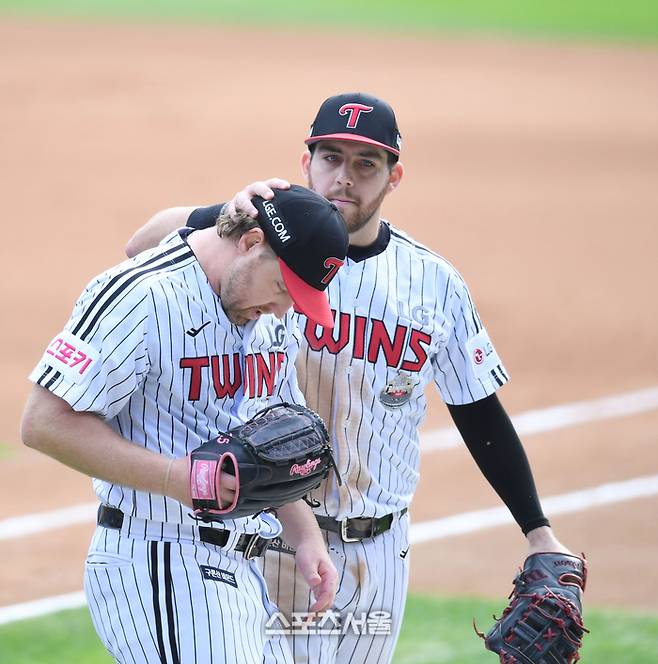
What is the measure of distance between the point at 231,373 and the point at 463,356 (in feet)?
3.35

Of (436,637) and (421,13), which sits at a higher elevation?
(421,13)

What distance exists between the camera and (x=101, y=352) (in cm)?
317

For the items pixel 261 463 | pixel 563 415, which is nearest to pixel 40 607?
pixel 261 463

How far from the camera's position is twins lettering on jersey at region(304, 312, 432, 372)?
4.05 meters

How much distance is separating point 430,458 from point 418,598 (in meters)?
2.02

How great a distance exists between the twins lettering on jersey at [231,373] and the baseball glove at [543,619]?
1050 mm

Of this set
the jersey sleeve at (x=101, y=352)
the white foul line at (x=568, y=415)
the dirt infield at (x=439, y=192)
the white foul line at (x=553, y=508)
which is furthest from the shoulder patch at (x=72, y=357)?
the white foul line at (x=568, y=415)

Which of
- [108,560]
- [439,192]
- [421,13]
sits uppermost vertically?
[421,13]

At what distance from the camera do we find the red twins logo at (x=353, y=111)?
13.5 ft

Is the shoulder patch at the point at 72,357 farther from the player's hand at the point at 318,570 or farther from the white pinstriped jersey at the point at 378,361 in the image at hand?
the white pinstriped jersey at the point at 378,361

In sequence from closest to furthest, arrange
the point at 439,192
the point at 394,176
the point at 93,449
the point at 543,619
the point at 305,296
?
1. the point at 93,449
2. the point at 305,296
3. the point at 543,619
4. the point at 394,176
5. the point at 439,192

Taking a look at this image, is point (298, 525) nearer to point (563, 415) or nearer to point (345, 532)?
point (345, 532)

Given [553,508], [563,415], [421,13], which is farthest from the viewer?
[421,13]

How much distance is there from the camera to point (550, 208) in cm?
1472
